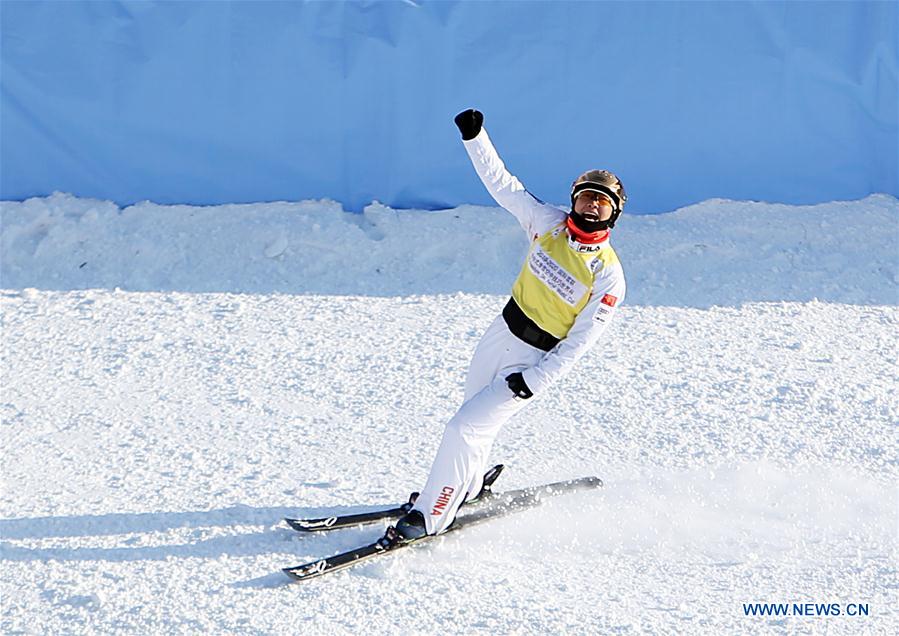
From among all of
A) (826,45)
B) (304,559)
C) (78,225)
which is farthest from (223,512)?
(826,45)

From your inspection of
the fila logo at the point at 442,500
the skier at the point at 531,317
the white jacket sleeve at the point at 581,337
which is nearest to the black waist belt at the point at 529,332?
the skier at the point at 531,317

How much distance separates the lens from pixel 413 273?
23.3 ft

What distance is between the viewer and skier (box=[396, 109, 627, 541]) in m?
4.64

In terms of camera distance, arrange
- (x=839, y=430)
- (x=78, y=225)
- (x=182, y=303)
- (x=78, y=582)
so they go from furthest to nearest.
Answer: (x=78, y=225) → (x=182, y=303) → (x=839, y=430) → (x=78, y=582)

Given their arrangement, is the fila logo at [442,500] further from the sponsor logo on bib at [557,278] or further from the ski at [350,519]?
the sponsor logo on bib at [557,278]

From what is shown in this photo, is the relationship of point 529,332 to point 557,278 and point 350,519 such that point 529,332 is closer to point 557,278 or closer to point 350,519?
point 557,278

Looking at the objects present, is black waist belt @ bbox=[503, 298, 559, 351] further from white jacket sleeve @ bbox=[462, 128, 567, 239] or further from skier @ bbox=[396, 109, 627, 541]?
white jacket sleeve @ bbox=[462, 128, 567, 239]

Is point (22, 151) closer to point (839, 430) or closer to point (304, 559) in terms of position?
point (304, 559)

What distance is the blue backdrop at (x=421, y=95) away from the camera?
7.37 m

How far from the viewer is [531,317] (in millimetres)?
4793

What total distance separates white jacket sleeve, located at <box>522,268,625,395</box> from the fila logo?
0.54 meters

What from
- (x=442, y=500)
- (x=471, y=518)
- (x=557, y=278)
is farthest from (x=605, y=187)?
(x=471, y=518)

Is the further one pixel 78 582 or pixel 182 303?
pixel 182 303

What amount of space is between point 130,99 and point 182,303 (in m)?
1.46
